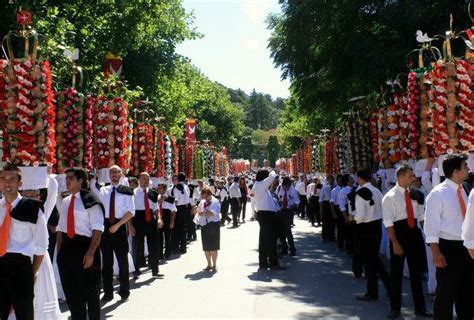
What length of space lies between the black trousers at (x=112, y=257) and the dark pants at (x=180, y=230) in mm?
7004

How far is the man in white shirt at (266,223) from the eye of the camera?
14.4m

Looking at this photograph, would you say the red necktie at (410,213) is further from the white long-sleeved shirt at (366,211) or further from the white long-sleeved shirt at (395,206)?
the white long-sleeved shirt at (366,211)

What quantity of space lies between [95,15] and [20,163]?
13.6 m

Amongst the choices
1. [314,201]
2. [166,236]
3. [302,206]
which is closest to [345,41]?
[166,236]

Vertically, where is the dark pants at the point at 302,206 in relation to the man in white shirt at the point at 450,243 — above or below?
above

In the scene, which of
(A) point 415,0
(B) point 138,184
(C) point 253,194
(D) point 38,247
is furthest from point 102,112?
(A) point 415,0

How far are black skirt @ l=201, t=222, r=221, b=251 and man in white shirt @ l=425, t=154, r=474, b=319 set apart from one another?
298 inches

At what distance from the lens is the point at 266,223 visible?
47.2ft

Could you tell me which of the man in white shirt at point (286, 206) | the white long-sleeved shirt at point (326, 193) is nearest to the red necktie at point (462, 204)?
the man in white shirt at point (286, 206)

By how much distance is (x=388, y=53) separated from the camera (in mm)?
16828

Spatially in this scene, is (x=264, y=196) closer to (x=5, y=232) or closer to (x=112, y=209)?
(x=112, y=209)

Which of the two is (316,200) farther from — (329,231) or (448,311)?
(448,311)

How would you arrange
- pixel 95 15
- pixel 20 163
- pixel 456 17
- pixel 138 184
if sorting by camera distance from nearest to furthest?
pixel 20 163 → pixel 138 184 → pixel 456 17 → pixel 95 15

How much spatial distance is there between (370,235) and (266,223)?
4.22 meters
